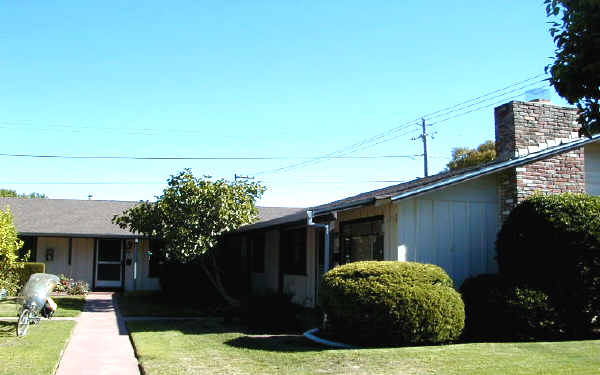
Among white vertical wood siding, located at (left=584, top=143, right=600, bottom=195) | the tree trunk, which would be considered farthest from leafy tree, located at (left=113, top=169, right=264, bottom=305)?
white vertical wood siding, located at (left=584, top=143, right=600, bottom=195)

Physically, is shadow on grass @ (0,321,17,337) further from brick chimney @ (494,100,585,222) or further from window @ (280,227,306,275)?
brick chimney @ (494,100,585,222)

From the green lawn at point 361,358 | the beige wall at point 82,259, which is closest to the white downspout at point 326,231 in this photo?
the green lawn at point 361,358

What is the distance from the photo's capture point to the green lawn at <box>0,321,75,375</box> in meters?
8.51

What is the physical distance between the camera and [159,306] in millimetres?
18688

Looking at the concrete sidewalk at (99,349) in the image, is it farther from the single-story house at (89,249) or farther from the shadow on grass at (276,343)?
the single-story house at (89,249)

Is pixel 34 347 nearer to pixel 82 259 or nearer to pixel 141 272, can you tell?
pixel 82 259

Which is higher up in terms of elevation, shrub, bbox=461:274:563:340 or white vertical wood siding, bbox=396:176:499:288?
white vertical wood siding, bbox=396:176:499:288

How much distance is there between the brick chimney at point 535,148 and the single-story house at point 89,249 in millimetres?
16173

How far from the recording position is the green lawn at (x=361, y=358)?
8016mm

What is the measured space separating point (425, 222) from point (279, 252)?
7.39m

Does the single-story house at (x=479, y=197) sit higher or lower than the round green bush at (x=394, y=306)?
higher

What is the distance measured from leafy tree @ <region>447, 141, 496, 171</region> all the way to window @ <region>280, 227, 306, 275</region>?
17314 mm

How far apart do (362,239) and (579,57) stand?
9.28 metres

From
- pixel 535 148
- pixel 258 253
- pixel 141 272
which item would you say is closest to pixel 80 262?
pixel 141 272
